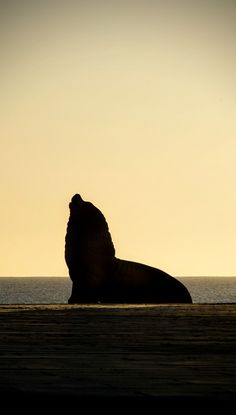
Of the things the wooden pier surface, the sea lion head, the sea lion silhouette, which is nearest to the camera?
the wooden pier surface

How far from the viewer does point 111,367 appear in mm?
9719

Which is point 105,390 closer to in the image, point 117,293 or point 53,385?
point 53,385

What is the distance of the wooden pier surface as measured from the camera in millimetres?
7371

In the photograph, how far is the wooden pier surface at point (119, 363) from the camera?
737 centimetres

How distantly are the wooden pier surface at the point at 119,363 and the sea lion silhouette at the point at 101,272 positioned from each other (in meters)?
32.6

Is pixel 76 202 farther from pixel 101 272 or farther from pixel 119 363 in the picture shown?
pixel 119 363

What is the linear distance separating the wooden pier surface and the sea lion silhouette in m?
32.6

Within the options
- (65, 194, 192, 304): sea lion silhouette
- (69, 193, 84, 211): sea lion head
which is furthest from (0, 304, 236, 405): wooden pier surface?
(69, 193, 84, 211): sea lion head

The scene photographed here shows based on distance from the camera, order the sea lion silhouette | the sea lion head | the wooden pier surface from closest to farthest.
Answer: the wooden pier surface, the sea lion silhouette, the sea lion head

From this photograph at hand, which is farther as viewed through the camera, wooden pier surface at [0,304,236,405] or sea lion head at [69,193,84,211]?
sea lion head at [69,193,84,211]

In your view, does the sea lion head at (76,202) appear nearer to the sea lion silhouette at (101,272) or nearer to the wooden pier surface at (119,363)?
the sea lion silhouette at (101,272)

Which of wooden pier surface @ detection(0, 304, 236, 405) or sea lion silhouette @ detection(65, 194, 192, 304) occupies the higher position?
sea lion silhouette @ detection(65, 194, 192, 304)

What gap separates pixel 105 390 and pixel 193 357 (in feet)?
13.0

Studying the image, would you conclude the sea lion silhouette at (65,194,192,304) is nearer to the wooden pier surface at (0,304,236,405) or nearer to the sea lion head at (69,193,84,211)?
the sea lion head at (69,193,84,211)
